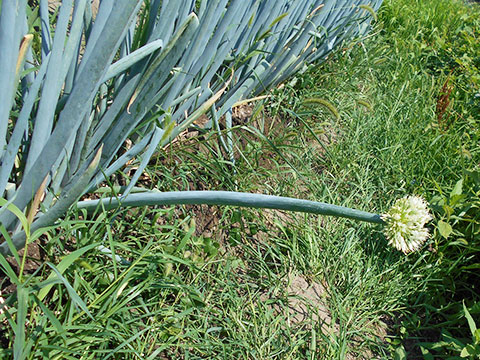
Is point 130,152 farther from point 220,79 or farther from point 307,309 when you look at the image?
point 307,309

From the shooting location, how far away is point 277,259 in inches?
71.6

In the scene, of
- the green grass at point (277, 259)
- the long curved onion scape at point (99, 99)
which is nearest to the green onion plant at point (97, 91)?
the long curved onion scape at point (99, 99)

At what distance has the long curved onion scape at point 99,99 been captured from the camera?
1031mm

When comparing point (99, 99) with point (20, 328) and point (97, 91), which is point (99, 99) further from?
point (20, 328)

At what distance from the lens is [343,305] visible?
5.53 ft

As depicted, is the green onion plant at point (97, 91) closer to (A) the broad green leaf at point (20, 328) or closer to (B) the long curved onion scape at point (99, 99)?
(B) the long curved onion scape at point (99, 99)

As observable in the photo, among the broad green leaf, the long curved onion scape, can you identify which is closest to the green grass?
the broad green leaf

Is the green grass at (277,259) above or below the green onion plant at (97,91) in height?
below

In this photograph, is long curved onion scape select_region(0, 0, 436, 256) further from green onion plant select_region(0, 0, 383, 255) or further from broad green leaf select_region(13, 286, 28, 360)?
broad green leaf select_region(13, 286, 28, 360)

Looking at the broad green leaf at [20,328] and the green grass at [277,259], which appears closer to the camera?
the broad green leaf at [20,328]

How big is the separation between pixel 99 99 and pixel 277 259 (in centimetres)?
85

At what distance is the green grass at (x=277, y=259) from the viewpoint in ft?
4.13

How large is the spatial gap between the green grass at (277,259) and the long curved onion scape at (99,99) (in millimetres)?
120

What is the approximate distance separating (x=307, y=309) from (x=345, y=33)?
200 centimetres
